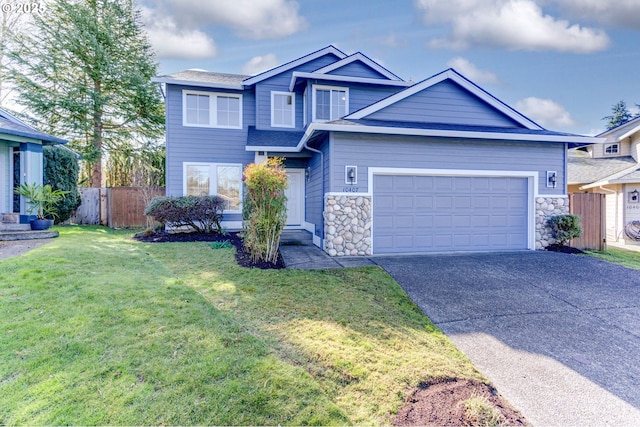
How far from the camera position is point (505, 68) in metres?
13.6

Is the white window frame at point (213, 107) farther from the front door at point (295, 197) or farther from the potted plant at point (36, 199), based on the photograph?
the potted plant at point (36, 199)

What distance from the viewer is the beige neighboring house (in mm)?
13820

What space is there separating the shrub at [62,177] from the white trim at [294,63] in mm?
8044

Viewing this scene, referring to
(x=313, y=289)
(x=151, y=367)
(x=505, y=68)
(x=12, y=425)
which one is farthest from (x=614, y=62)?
(x=12, y=425)

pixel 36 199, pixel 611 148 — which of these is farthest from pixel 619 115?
pixel 36 199

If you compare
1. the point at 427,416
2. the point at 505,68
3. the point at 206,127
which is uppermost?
the point at 505,68

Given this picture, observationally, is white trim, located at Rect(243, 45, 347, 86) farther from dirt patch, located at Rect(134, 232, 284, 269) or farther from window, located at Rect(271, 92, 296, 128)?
dirt patch, located at Rect(134, 232, 284, 269)

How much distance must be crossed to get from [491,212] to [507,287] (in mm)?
3749

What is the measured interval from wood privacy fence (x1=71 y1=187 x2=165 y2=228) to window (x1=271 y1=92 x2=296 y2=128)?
6.01 metres

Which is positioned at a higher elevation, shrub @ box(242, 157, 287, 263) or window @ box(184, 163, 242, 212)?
window @ box(184, 163, 242, 212)

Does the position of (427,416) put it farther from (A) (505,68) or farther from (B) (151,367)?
(A) (505,68)

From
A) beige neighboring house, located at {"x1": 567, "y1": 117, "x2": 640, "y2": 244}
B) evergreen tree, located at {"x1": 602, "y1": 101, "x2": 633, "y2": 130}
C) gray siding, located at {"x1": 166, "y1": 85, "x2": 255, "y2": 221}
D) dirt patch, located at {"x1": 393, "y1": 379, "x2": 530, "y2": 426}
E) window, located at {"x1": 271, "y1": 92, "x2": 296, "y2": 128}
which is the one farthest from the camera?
evergreen tree, located at {"x1": 602, "y1": 101, "x2": 633, "y2": 130}

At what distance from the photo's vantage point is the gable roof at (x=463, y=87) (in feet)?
27.9

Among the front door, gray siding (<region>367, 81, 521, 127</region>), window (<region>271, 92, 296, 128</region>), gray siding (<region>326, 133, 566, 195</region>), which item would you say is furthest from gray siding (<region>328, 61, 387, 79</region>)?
gray siding (<region>326, 133, 566, 195</region>)
